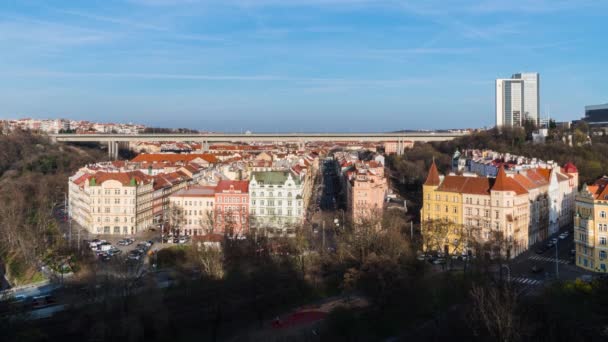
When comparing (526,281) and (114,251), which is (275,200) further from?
(526,281)

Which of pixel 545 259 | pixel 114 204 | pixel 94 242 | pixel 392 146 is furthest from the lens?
pixel 392 146

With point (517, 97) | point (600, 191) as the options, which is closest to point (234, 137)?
point (517, 97)

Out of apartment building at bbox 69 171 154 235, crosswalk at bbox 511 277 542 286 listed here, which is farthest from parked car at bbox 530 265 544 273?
apartment building at bbox 69 171 154 235

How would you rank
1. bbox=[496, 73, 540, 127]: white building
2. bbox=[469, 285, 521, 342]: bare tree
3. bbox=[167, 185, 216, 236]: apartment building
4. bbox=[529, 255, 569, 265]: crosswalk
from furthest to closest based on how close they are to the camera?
bbox=[496, 73, 540, 127]: white building
bbox=[167, 185, 216, 236]: apartment building
bbox=[529, 255, 569, 265]: crosswalk
bbox=[469, 285, 521, 342]: bare tree

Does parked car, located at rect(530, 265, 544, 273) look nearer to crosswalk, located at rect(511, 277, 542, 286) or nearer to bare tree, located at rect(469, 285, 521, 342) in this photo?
crosswalk, located at rect(511, 277, 542, 286)

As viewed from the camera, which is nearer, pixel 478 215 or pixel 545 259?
pixel 545 259

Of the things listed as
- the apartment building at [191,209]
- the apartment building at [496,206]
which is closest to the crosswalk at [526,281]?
the apartment building at [496,206]

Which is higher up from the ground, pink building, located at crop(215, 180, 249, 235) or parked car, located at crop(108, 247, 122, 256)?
pink building, located at crop(215, 180, 249, 235)
